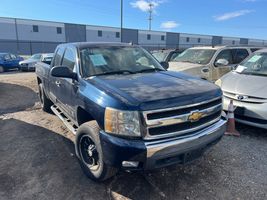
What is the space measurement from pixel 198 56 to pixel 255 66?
268 centimetres

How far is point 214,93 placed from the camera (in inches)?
120

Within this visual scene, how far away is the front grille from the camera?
2.52 metres

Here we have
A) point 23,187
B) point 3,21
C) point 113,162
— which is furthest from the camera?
point 3,21

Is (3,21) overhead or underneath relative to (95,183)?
overhead

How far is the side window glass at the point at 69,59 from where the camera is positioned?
3953 millimetres

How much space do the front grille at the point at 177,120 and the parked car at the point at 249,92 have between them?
1881mm

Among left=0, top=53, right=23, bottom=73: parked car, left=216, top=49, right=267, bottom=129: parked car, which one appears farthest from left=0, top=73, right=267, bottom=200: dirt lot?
left=0, top=53, right=23, bottom=73: parked car

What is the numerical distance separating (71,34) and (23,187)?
46168 millimetres

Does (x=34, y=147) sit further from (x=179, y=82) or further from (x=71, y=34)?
(x=71, y=34)

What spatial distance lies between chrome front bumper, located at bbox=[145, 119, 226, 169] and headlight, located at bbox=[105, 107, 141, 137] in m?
0.21

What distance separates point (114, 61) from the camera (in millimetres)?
3846

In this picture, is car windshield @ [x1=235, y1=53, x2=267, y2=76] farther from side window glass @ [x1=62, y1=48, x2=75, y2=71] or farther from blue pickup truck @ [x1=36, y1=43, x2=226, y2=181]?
side window glass @ [x1=62, y1=48, x2=75, y2=71]

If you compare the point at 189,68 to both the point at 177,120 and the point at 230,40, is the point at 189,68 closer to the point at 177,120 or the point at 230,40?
the point at 177,120

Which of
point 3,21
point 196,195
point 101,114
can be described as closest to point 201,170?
point 196,195
